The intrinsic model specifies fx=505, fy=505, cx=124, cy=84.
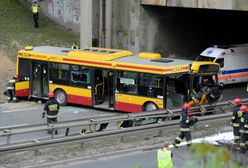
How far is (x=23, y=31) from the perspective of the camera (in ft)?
109

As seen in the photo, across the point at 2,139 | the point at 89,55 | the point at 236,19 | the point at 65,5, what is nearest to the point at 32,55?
the point at 89,55

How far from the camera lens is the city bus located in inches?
757

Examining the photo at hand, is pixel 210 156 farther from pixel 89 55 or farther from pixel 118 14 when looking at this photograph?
pixel 118 14

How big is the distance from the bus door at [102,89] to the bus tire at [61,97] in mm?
1739

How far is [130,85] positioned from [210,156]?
17.0 m

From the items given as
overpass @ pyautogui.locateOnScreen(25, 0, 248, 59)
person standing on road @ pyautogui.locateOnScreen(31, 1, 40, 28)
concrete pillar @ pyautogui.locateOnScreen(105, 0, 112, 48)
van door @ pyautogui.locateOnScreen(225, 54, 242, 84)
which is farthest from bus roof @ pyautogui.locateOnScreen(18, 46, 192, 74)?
person standing on road @ pyautogui.locateOnScreen(31, 1, 40, 28)

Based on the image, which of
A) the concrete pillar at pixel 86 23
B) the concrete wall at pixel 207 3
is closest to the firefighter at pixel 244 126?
the concrete wall at pixel 207 3

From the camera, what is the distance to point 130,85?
20031 mm

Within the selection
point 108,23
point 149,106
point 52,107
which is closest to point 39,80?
point 149,106

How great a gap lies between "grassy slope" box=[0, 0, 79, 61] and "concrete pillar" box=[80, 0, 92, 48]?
137 inches

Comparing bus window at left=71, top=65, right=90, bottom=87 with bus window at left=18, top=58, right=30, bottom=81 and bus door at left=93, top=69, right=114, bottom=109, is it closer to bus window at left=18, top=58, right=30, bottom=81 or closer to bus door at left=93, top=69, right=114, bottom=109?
bus door at left=93, top=69, right=114, bottom=109

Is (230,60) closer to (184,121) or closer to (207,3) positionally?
(207,3)

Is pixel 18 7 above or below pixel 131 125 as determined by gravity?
above

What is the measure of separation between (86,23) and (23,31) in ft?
21.3
